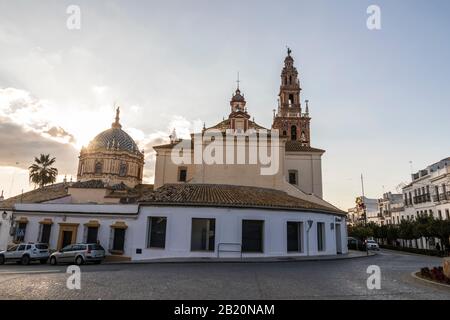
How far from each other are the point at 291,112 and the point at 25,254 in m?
49.7

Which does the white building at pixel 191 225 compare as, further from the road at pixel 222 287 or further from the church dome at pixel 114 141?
the church dome at pixel 114 141

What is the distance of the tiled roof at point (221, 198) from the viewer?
25.1 m

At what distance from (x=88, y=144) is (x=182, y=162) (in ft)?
117

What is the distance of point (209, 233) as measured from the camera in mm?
25125

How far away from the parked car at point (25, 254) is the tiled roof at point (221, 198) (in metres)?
9.00

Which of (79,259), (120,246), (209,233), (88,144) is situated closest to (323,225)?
(209,233)

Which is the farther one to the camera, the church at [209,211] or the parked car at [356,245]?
the parked car at [356,245]

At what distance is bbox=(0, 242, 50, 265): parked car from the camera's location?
2528cm

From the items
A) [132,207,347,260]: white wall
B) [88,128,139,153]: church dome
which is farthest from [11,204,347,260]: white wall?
[88,128,139,153]: church dome

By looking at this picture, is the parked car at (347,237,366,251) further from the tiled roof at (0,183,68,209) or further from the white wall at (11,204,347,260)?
the tiled roof at (0,183,68,209)

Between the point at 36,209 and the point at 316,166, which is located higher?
the point at 316,166

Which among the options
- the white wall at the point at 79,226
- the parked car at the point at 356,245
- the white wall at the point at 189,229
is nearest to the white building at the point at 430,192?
the parked car at the point at 356,245

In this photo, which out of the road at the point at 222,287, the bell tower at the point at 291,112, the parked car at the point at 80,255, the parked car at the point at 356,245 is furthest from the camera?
the bell tower at the point at 291,112
